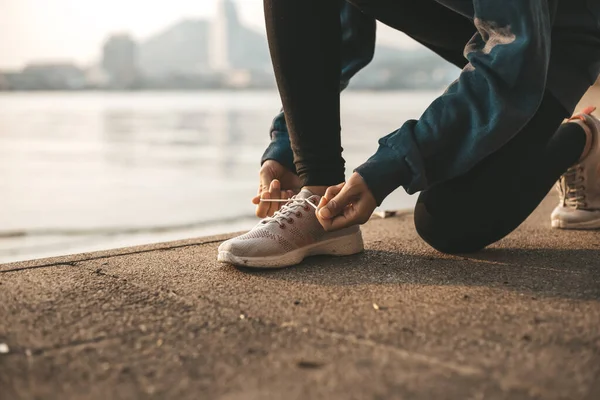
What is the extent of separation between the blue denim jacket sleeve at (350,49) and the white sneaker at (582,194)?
0.54 metres

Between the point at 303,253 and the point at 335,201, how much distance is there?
0.20 m

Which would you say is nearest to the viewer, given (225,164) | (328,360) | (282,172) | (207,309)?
(328,360)

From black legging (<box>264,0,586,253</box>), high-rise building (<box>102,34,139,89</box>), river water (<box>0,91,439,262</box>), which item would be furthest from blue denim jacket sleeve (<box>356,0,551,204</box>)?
high-rise building (<box>102,34,139,89</box>)

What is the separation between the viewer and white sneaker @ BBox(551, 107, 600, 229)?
1813 mm

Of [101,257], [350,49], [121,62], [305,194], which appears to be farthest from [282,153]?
[121,62]

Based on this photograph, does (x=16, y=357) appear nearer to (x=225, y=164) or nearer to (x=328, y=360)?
(x=328, y=360)

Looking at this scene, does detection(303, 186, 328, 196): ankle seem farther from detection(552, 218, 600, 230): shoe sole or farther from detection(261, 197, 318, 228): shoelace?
detection(552, 218, 600, 230): shoe sole

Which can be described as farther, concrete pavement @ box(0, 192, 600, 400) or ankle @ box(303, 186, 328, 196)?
ankle @ box(303, 186, 328, 196)

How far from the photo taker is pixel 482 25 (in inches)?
52.9

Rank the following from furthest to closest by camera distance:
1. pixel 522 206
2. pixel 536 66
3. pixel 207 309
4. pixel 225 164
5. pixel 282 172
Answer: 1. pixel 225 164
2. pixel 282 172
3. pixel 522 206
4. pixel 536 66
5. pixel 207 309

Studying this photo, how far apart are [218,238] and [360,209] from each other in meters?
0.61

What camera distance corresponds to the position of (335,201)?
1373mm

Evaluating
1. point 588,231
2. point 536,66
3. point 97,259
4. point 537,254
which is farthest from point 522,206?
point 97,259

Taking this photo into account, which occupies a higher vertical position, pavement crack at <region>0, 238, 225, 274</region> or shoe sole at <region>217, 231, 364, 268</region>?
shoe sole at <region>217, 231, 364, 268</region>
